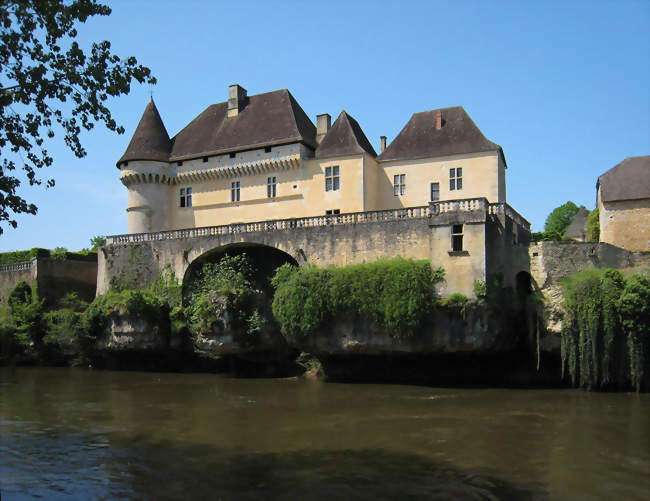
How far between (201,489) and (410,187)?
67.5 ft

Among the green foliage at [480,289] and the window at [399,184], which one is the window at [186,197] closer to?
the window at [399,184]

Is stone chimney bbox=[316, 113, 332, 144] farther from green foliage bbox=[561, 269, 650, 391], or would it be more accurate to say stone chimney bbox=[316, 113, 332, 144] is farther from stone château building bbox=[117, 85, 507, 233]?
green foliage bbox=[561, 269, 650, 391]

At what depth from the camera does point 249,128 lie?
3331cm

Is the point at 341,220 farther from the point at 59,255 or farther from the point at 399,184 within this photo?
the point at 59,255

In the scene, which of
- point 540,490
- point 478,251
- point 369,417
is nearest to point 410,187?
point 478,251

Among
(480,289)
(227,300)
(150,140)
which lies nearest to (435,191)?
(480,289)

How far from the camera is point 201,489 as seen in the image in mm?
10867

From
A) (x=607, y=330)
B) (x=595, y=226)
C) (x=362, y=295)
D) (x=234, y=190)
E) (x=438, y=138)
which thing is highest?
(x=438, y=138)

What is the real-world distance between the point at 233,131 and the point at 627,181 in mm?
21451

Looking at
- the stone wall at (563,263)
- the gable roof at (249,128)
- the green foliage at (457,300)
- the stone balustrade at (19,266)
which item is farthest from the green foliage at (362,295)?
the stone balustrade at (19,266)

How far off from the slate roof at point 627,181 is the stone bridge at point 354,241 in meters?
6.62

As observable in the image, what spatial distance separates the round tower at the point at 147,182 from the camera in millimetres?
33906

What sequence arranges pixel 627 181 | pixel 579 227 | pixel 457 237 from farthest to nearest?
pixel 579 227, pixel 627 181, pixel 457 237

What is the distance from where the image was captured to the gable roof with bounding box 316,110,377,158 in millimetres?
29578
